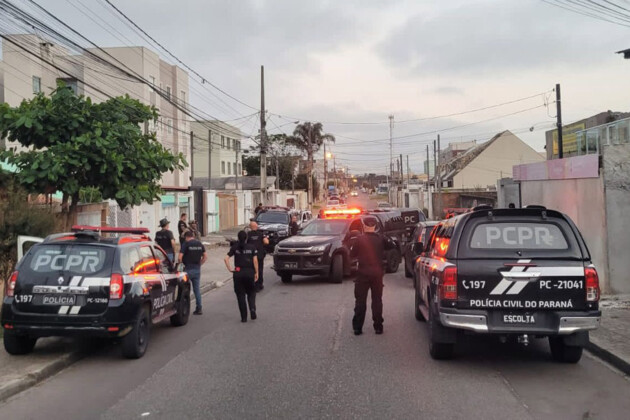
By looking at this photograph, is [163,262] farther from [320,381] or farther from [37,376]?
[320,381]

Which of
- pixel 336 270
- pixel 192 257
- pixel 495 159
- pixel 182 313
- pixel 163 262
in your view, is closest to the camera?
pixel 163 262

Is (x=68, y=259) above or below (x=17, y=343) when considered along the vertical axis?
above

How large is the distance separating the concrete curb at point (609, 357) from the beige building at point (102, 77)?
85.4 ft

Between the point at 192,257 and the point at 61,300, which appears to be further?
the point at 192,257

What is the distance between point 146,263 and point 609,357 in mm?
6427

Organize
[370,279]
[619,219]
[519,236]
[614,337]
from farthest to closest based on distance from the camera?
[619,219] → [370,279] → [614,337] → [519,236]

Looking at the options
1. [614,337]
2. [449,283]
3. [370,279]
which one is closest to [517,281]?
[449,283]

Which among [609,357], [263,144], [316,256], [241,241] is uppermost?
[263,144]

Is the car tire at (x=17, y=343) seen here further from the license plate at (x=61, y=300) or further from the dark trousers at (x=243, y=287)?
the dark trousers at (x=243, y=287)

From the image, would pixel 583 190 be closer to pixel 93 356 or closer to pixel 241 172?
pixel 93 356

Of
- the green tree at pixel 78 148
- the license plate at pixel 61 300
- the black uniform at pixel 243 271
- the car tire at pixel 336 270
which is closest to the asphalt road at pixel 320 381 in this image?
the black uniform at pixel 243 271

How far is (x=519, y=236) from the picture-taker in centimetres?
680

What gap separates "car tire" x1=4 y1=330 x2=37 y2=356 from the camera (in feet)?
23.8

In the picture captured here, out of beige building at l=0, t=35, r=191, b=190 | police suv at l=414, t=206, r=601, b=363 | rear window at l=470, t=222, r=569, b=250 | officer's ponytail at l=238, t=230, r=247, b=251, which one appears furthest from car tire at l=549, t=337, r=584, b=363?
beige building at l=0, t=35, r=191, b=190
